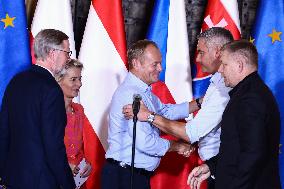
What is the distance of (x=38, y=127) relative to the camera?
277 centimetres

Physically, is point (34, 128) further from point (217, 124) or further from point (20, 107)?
point (217, 124)

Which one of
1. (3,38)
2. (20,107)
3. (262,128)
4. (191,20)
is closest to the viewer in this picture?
(262,128)

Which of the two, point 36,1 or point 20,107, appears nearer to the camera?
point 20,107

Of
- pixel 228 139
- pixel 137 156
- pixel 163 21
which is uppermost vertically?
pixel 163 21

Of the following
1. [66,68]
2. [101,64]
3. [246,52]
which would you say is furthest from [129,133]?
[101,64]

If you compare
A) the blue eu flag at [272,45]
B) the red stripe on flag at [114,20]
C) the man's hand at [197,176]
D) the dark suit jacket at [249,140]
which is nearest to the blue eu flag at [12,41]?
the red stripe on flag at [114,20]

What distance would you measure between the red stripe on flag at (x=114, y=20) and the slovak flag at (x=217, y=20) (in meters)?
0.62

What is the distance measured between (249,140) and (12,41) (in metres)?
2.28

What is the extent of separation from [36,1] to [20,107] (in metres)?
2.12

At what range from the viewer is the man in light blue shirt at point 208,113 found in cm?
324

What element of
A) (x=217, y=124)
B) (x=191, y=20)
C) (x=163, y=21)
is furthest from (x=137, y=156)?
(x=191, y=20)

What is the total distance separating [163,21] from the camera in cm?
440

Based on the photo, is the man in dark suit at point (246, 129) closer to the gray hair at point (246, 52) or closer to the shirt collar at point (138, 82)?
the gray hair at point (246, 52)

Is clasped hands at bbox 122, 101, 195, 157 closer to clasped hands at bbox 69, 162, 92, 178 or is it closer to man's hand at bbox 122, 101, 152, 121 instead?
man's hand at bbox 122, 101, 152, 121
